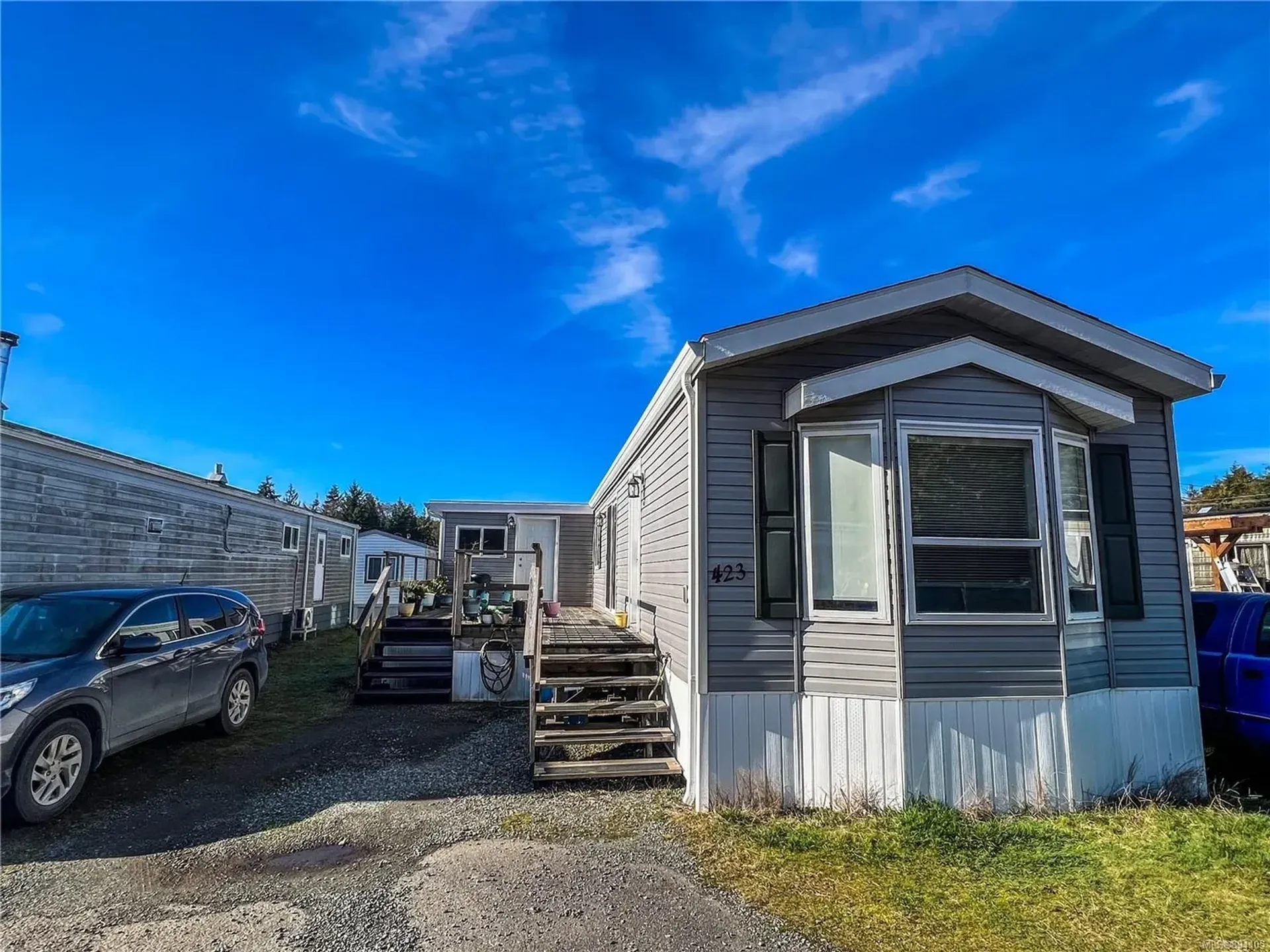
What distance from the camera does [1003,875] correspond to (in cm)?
382

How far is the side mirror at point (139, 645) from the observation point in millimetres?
5125

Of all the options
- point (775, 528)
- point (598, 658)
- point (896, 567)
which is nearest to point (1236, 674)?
point (896, 567)

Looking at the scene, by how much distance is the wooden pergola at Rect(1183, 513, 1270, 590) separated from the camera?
1022 centimetres

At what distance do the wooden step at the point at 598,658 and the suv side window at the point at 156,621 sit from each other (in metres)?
3.38

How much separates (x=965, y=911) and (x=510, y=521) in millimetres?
13333

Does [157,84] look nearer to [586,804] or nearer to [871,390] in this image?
[871,390]

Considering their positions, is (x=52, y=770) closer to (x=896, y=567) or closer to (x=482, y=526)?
(x=896, y=567)

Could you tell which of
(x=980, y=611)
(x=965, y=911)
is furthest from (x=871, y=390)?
(x=965, y=911)

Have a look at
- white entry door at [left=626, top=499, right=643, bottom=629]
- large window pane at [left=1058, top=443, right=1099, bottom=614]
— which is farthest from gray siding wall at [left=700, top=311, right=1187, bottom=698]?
white entry door at [left=626, top=499, right=643, bottom=629]

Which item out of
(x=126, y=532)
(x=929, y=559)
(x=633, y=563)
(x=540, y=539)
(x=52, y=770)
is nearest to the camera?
(x=52, y=770)

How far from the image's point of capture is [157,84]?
6.71 metres

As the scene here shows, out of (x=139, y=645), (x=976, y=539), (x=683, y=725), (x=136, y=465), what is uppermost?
(x=136, y=465)

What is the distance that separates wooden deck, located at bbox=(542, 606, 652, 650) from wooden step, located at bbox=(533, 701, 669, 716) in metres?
1.00

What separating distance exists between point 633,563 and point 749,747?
3988mm
